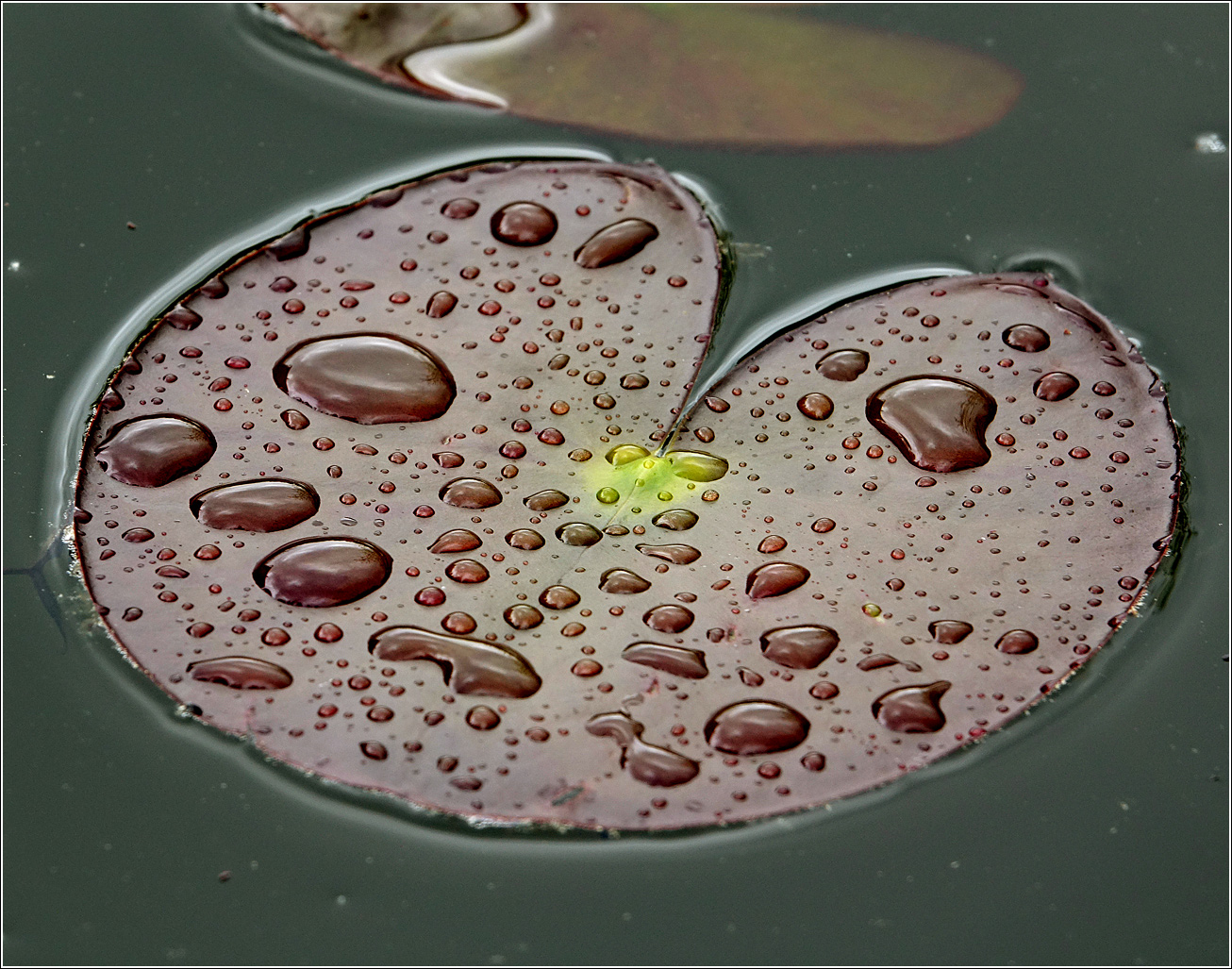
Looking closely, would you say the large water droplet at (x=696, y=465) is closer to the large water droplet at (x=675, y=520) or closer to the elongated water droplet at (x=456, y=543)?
the large water droplet at (x=675, y=520)

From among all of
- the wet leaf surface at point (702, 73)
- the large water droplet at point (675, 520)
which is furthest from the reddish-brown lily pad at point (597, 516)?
the wet leaf surface at point (702, 73)

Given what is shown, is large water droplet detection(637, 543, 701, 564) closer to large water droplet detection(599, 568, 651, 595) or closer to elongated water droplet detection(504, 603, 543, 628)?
large water droplet detection(599, 568, 651, 595)

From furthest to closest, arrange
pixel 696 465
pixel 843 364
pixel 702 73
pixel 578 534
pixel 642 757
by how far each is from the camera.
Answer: pixel 702 73 < pixel 843 364 < pixel 696 465 < pixel 578 534 < pixel 642 757

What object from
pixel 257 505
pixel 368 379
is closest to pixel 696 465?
pixel 368 379

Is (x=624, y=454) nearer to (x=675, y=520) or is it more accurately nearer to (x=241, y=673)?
(x=675, y=520)

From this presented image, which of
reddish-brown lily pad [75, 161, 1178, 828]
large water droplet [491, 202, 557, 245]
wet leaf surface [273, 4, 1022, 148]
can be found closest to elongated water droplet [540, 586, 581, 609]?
reddish-brown lily pad [75, 161, 1178, 828]
